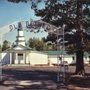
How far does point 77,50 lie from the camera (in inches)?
1570

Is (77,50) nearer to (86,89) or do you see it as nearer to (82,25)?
(82,25)

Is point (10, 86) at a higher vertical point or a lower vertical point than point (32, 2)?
lower

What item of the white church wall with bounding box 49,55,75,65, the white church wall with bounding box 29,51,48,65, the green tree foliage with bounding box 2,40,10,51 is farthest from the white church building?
the green tree foliage with bounding box 2,40,10,51

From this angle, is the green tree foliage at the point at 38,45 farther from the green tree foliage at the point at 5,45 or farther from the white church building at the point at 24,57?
the white church building at the point at 24,57

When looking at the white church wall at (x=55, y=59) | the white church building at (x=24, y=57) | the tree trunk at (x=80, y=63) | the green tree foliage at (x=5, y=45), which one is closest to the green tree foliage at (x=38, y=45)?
the green tree foliage at (x=5, y=45)

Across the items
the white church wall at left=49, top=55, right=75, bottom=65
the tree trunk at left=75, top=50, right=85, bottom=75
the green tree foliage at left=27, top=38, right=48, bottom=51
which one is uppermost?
the green tree foliage at left=27, top=38, right=48, bottom=51

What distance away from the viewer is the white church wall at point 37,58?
287ft

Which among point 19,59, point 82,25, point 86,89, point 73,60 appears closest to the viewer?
point 86,89

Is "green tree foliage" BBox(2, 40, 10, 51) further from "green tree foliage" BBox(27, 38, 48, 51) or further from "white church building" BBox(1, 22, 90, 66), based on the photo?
"white church building" BBox(1, 22, 90, 66)

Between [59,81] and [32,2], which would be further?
[32,2]

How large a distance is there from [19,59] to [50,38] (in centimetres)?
4505

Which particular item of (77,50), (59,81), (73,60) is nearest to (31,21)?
(59,81)

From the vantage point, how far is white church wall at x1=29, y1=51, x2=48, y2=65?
8738 centimetres

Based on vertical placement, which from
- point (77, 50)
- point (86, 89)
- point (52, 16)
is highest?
point (52, 16)
